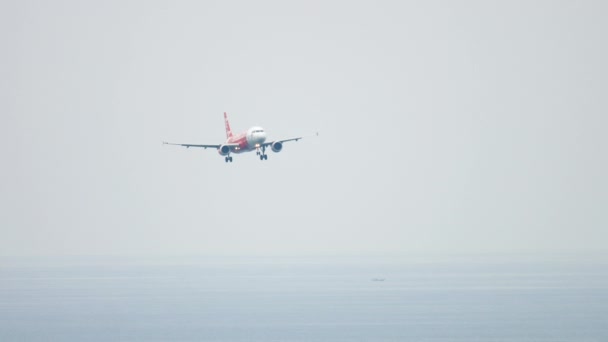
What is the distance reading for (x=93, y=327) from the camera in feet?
598

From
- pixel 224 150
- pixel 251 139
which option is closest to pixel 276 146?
pixel 251 139

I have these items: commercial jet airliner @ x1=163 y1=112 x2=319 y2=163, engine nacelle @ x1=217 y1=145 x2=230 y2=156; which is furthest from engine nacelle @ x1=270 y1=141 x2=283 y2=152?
engine nacelle @ x1=217 y1=145 x2=230 y2=156

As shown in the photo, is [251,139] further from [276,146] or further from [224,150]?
[276,146]

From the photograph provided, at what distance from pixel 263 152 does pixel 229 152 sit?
718 cm

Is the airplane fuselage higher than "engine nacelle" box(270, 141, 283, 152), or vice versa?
the airplane fuselage

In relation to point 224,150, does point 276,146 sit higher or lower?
lower

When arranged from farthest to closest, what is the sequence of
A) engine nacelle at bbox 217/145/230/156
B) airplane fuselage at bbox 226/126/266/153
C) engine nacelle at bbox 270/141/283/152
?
engine nacelle at bbox 217/145/230/156 < airplane fuselage at bbox 226/126/266/153 < engine nacelle at bbox 270/141/283/152

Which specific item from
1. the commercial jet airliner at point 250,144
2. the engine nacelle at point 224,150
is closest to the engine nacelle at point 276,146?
the commercial jet airliner at point 250,144

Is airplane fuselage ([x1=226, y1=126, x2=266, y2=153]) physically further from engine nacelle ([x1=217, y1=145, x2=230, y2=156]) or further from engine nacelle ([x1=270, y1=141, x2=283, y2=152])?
engine nacelle ([x1=270, y1=141, x2=283, y2=152])

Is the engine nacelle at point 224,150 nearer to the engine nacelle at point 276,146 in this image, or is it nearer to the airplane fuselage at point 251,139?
the airplane fuselage at point 251,139

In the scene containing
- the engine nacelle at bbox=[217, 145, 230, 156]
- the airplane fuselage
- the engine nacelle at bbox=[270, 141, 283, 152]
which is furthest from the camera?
the engine nacelle at bbox=[217, 145, 230, 156]

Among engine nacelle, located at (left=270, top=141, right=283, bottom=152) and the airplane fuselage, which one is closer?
engine nacelle, located at (left=270, top=141, right=283, bottom=152)

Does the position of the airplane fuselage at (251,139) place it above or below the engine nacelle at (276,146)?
above

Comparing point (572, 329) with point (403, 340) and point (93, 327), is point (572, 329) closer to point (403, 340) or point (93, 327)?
point (403, 340)
